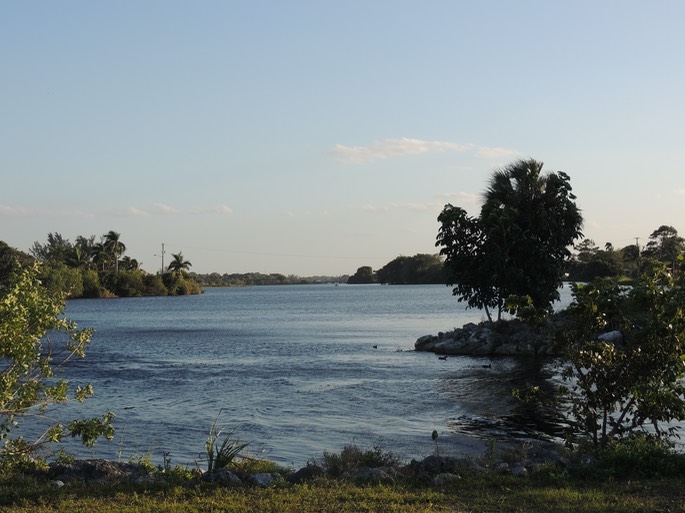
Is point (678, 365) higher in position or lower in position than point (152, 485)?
higher

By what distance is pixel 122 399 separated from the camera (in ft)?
79.1

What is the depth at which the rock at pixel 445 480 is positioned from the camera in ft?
31.0

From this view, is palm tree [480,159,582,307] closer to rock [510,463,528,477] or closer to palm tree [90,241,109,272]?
rock [510,463,528,477]

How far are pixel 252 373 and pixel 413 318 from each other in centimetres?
4301

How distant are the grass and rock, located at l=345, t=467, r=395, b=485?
1.01 ft

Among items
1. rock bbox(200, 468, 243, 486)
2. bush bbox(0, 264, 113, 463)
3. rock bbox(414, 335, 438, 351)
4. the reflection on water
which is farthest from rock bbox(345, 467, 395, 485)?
rock bbox(414, 335, 438, 351)

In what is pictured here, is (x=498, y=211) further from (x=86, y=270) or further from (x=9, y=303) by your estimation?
(x=86, y=270)

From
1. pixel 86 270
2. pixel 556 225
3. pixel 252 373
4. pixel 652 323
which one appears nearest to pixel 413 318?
pixel 556 225

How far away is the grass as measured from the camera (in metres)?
8.20

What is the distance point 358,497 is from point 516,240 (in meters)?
30.6

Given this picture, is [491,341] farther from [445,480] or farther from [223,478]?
[223,478]

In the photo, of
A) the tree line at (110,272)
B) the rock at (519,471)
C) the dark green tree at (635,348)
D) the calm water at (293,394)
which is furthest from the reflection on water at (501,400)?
the tree line at (110,272)

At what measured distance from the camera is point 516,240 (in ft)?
124

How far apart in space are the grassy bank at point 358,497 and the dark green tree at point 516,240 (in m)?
28.3
